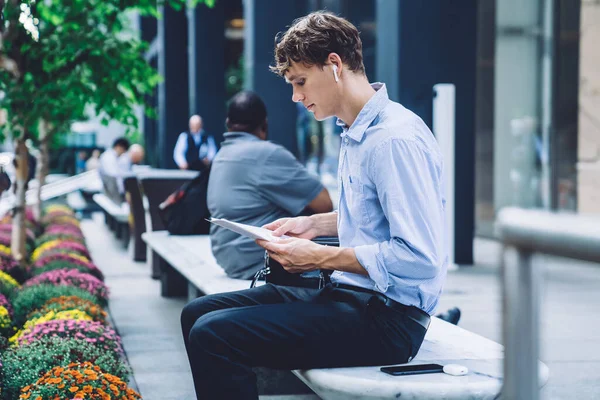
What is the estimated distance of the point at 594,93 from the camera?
10867 mm

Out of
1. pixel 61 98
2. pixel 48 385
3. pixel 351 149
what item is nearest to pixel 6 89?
pixel 61 98

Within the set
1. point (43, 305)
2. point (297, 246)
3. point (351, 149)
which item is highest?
point (351, 149)

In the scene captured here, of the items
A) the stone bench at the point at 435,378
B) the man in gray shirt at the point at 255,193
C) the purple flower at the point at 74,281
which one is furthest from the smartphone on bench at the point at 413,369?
the purple flower at the point at 74,281

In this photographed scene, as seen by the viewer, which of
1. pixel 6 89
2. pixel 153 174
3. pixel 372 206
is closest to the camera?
pixel 372 206

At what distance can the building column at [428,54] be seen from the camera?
354 inches

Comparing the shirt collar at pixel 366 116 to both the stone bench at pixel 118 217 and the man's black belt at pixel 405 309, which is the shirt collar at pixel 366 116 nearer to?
the man's black belt at pixel 405 309

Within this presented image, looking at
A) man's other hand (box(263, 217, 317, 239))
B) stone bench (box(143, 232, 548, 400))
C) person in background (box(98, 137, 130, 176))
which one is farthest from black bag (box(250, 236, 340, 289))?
person in background (box(98, 137, 130, 176))

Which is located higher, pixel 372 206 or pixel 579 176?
pixel 372 206

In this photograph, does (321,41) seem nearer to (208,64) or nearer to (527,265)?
(527,265)

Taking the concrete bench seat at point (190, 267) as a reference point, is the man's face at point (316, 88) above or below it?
above

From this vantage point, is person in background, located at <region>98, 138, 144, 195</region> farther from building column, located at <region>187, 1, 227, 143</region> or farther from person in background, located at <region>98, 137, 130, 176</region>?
building column, located at <region>187, 1, 227, 143</region>

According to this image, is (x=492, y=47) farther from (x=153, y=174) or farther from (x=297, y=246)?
(x=297, y=246)

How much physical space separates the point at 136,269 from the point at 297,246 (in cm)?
818

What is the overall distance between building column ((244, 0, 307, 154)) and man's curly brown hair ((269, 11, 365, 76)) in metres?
8.45
